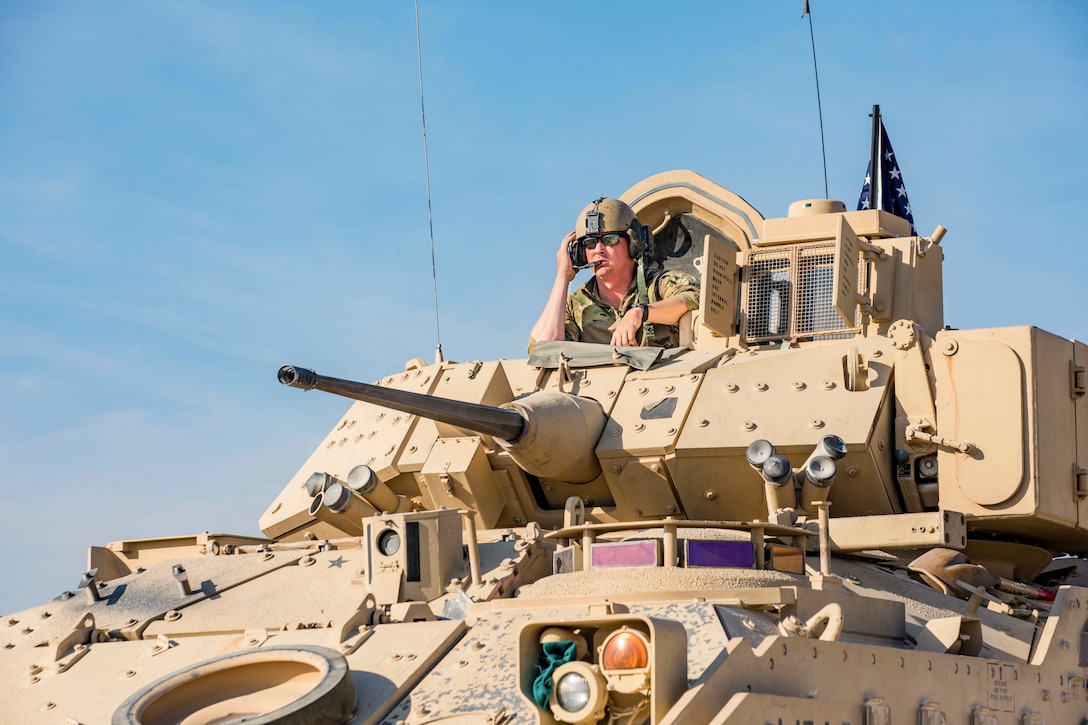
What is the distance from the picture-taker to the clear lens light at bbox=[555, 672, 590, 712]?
7473mm

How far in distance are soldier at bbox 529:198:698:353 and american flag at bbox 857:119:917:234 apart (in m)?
5.83

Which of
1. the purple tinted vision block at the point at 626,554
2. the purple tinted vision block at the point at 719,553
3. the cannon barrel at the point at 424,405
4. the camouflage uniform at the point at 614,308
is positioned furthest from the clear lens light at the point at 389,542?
the camouflage uniform at the point at 614,308

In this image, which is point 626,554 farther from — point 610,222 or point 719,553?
point 610,222

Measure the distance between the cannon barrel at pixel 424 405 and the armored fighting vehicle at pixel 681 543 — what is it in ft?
0.08

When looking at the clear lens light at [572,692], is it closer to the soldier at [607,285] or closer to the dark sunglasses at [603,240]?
the soldier at [607,285]

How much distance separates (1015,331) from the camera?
41.6ft

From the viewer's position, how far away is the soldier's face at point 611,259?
51.0ft

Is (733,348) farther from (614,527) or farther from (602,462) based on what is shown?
(614,527)

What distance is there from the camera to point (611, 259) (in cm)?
1555

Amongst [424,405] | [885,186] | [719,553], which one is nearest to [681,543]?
[719,553]

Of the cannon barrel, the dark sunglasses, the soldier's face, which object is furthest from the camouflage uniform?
the cannon barrel

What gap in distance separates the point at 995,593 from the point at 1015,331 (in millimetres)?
2278

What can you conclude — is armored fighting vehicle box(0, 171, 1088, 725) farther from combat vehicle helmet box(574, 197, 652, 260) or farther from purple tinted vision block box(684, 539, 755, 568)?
combat vehicle helmet box(574, 197, 652, 260)

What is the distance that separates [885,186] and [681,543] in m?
12.3
